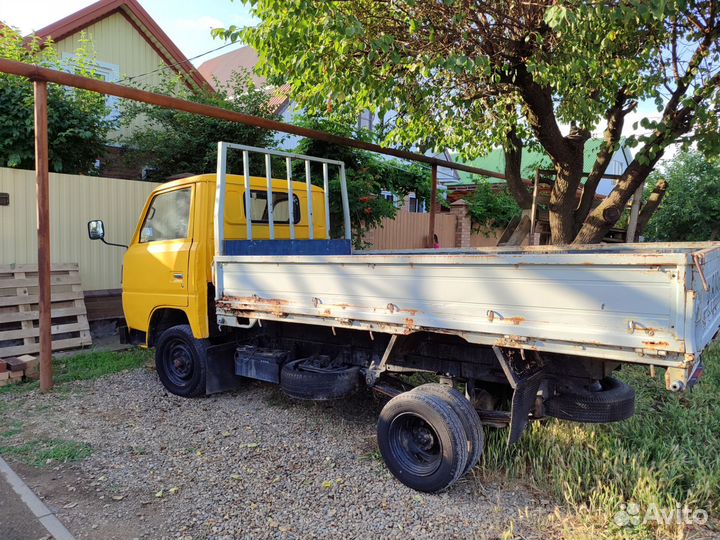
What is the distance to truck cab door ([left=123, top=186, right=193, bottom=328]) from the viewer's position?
527cm

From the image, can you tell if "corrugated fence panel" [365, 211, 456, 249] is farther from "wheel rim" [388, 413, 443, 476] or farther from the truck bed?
"wheel rim" [388, 413, 443, 476]

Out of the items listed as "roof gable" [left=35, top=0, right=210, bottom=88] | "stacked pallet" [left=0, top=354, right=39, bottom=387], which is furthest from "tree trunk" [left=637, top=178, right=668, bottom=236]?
"roof gable" [left=35, top=0, right=210, bottom=88]

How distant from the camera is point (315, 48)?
6.44m

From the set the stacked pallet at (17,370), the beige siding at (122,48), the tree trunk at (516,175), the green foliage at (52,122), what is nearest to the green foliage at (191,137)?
the green foliage at (52,122)

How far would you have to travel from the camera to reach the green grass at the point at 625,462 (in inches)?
126

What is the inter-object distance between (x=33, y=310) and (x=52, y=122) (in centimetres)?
334

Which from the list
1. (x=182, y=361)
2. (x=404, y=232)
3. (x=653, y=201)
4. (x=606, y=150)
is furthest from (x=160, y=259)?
(x=404, y=232)

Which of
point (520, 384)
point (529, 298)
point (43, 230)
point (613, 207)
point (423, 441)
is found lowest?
point (423, 441)

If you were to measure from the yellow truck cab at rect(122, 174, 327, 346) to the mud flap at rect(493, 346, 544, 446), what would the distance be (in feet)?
9.83

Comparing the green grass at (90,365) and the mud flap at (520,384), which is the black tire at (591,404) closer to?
the mud flap at (520,384)

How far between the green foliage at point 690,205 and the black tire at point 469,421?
57.0 feet

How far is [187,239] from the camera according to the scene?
5219 millimetres

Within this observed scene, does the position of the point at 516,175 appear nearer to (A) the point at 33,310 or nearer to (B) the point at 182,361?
(B) the point at 182,361

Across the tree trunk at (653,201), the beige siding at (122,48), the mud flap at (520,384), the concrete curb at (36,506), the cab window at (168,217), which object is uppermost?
the beige siding at (122,48)
